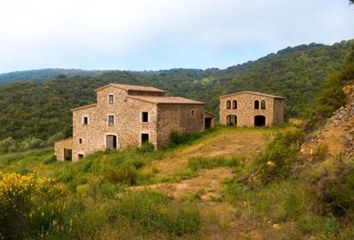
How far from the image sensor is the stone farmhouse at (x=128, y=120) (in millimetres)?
26391

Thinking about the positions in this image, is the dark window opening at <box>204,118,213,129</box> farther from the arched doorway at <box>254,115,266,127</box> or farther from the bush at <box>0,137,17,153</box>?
the bush at <box>0,137,17,153</box>

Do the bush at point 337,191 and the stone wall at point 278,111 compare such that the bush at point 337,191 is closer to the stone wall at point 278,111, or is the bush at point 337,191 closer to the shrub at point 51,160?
the stone wall at point 278,111

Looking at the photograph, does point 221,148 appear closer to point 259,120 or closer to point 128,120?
point 128,120

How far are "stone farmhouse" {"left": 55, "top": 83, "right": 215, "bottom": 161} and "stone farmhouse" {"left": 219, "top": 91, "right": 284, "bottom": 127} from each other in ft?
8.01

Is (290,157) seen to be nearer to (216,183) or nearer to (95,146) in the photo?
(216,183)

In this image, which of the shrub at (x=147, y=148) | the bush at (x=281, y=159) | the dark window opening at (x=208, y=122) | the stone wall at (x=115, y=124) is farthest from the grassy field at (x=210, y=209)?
the dark window opening at (x=208, y=122)

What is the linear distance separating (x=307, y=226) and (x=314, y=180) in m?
1.54

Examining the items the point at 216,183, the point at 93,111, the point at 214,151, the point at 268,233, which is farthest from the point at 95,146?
the point at 268,233

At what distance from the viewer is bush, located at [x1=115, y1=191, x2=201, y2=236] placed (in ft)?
23.9

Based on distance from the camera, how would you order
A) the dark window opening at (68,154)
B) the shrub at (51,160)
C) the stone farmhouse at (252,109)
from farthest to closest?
Answer: the dark window opening at (68,154) < the shrub at (51,160) < the stone farmhouse at (252,109)

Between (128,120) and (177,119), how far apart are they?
10.6 feet

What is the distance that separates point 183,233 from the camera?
7199 millimetres

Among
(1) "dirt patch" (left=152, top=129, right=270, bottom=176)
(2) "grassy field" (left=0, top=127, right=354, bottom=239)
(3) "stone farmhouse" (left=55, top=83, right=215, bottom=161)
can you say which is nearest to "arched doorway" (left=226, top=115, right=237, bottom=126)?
(3) "stone farmhouse" (left=55, top=83, right=215, bottom=161)

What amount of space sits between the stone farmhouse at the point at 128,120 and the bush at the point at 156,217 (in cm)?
1766
